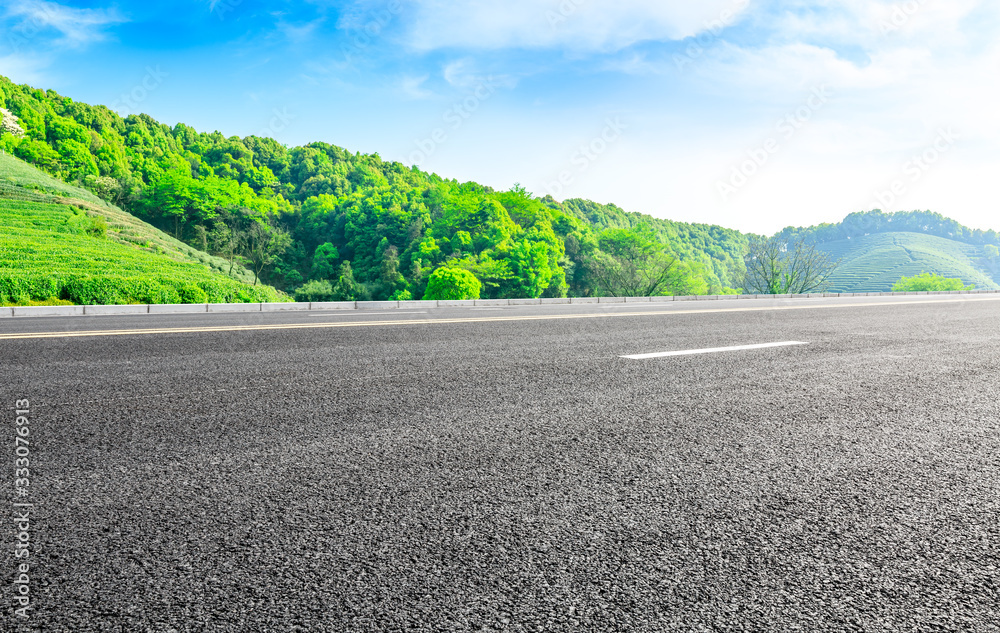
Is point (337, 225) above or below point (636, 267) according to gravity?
above

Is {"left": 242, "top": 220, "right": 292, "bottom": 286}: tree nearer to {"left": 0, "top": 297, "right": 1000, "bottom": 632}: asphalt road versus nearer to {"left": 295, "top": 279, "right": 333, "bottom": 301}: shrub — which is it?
{"left": 295, "top": 279, "right": 333, "bottom": 301}: shrub

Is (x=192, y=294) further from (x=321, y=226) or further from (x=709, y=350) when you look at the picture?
(x=321, y=226)

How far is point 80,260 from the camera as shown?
28.4m

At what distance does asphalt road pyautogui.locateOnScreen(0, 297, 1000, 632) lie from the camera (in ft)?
4.96

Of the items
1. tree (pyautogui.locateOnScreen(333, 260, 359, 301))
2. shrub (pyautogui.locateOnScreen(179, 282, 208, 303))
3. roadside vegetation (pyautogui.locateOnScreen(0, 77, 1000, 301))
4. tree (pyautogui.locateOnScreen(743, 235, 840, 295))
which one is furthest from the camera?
tree (pyautogui.locateOnScreen(333, 260, 359, 301))

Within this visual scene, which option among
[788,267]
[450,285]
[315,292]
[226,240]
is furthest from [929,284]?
[226,240]

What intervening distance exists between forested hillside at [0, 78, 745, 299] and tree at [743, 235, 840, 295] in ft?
8.49

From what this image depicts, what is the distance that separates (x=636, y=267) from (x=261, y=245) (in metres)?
38.2

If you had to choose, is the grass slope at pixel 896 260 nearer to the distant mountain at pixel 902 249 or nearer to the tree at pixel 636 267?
the distant mountain at pixel 902 249

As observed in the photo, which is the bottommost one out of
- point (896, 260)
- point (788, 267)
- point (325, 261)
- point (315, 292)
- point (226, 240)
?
point (315, 292)

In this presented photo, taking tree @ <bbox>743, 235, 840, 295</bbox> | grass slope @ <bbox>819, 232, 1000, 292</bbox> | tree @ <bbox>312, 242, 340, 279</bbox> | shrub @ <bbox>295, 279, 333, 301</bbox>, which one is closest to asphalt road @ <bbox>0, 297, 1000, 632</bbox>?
shrub @ <bbox>295, 279, 333, 301</bbox>

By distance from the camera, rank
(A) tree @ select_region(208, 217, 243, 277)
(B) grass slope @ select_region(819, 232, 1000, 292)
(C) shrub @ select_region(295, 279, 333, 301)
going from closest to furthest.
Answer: (C) shrub @ select_region(295, 279, 333, 301), (A) tree @ select_region(208, 217, 243, 277), (B) grass slope @ select_region(819, 232, 1000, 292)

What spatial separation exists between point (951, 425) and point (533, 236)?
58.7 meters

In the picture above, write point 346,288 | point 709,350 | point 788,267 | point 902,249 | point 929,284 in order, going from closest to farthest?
point 709,350, point 788,267, point 346,288, point 929,284, point 902,249
